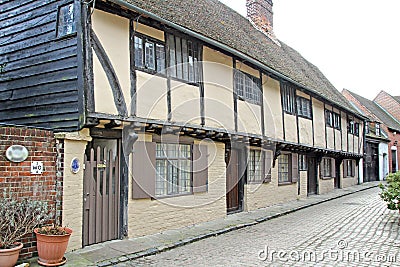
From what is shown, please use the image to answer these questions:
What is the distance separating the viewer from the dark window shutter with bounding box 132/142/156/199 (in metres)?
Answer: 7.20

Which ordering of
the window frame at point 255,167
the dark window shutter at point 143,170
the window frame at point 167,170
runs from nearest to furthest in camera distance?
the dark window shutter at point 143,170 < the window frame at point 167,170 < the window frame at point 255,167

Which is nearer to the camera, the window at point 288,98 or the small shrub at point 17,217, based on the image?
the small shrub at point 17,217

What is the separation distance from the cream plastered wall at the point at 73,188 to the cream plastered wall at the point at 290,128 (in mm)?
8419

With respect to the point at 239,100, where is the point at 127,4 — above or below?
above

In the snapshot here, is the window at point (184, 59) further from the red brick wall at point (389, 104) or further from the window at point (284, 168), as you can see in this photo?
the red brick wall at point (389, 104)

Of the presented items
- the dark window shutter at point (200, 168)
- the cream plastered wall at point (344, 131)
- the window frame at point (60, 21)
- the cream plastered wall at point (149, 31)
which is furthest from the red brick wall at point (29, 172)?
the cream plastered wall at point (344, 131)

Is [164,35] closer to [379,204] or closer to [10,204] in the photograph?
[10,204]

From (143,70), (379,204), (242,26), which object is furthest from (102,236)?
(379,204)

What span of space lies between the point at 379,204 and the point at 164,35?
417 inches

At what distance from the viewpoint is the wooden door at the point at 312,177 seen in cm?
1634

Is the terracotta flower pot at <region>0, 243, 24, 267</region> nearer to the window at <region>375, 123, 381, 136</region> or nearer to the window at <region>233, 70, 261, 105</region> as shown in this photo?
the window at <region>233, 70, 261, 105</region>

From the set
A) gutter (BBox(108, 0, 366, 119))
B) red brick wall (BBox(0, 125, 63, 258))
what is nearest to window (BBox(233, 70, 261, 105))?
gutter (BBox(108, 0, 366, 119))

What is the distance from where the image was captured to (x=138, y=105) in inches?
282

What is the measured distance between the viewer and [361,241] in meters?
7.38
